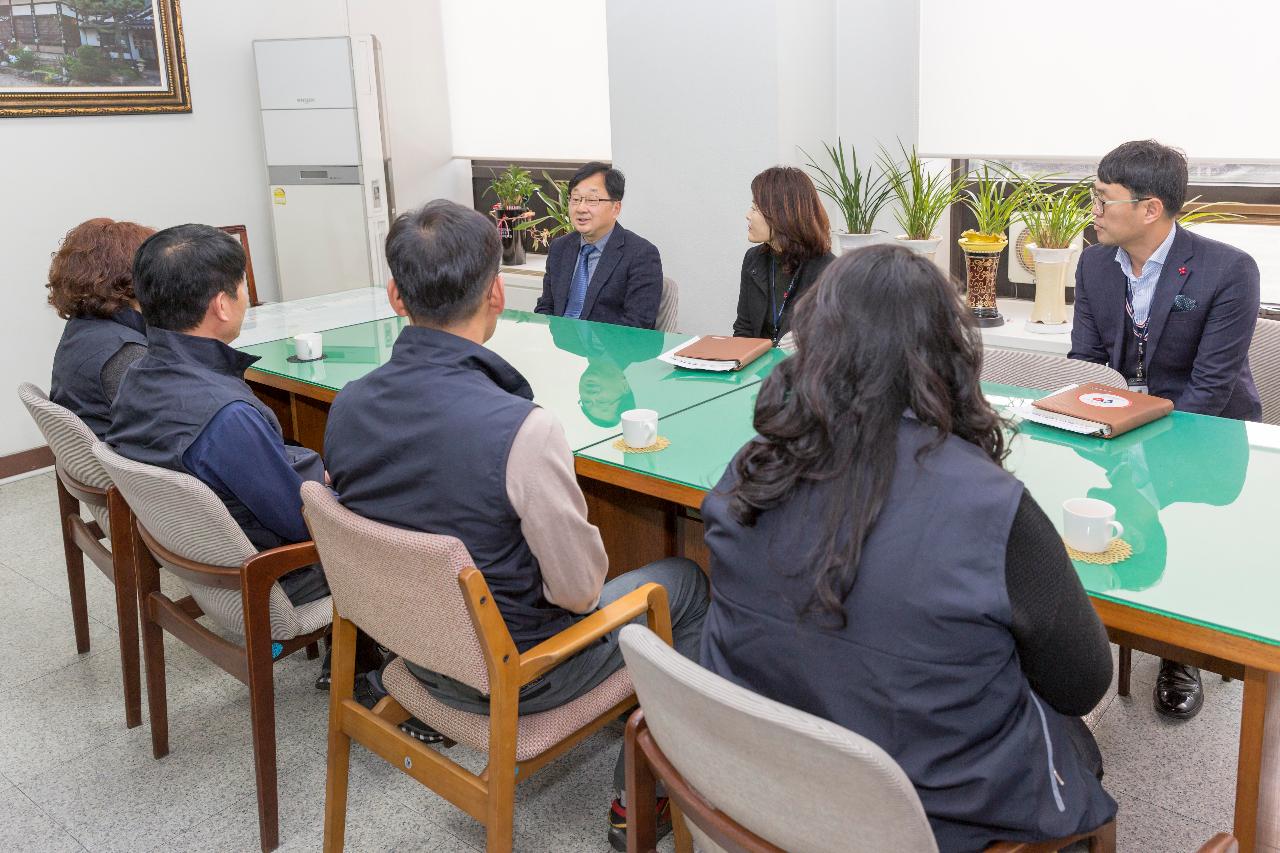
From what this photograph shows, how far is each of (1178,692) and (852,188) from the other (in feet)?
7.87

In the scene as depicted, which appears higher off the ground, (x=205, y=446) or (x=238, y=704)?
(x=205, y=446)

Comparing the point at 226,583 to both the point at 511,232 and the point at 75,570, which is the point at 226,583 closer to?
the point at 75,570

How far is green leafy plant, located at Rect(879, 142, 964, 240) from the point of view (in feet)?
13.5

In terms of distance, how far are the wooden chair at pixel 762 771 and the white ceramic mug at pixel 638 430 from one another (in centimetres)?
87

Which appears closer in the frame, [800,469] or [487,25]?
[800,469]

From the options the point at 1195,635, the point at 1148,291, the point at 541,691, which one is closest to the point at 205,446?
the point at 541,691

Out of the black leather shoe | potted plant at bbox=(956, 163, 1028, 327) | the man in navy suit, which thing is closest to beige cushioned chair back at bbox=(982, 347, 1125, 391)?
the man in navy suit

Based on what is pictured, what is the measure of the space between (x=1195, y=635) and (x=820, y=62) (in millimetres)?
3403

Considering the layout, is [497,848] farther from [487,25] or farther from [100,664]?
[487,25]

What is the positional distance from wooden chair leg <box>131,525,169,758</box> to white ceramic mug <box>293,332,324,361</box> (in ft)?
2.86

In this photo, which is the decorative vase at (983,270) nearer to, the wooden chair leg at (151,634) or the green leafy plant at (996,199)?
the green leafy plant at (996,199)

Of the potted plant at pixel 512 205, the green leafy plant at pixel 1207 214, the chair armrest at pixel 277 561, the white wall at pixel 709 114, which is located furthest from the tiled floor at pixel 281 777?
the potted plant at pixel 512 205

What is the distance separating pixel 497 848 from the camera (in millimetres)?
1701

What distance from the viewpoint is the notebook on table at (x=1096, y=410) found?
2.17 meters
